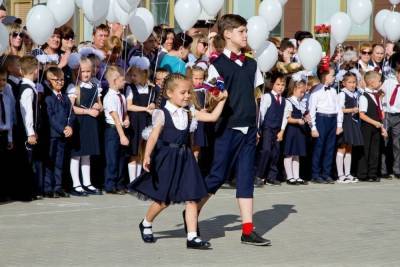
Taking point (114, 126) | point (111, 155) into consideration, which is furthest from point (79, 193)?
point (114, 126)

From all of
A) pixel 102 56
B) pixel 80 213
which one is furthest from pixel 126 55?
pixel 80 213

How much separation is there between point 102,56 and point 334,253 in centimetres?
576

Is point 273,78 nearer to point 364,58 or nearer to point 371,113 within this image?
point 371,113

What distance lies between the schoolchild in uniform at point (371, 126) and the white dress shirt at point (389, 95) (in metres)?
0.33

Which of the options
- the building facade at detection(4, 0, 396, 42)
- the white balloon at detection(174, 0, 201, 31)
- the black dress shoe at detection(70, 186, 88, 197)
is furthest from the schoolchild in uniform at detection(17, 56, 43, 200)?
the building facade at detection(4, 0, 396, 42)

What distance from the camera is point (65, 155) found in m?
13.1

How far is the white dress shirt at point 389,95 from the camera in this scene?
16.2 m

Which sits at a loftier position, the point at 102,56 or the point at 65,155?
the point at 102,56

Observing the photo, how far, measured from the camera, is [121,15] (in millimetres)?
13445

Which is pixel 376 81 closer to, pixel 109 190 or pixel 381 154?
pixel 381 154

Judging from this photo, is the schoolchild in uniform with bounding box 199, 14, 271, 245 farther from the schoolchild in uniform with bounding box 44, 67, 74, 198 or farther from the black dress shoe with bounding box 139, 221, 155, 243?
the schoolchild in uniform with bounding box 44, 67, 74, 198

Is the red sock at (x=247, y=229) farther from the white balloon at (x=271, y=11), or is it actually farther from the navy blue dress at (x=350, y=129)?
the navy blue dress at (x=350, y=129)

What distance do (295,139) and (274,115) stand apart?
0.58 metres

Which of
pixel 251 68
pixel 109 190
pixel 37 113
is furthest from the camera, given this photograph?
pixel 109 190
